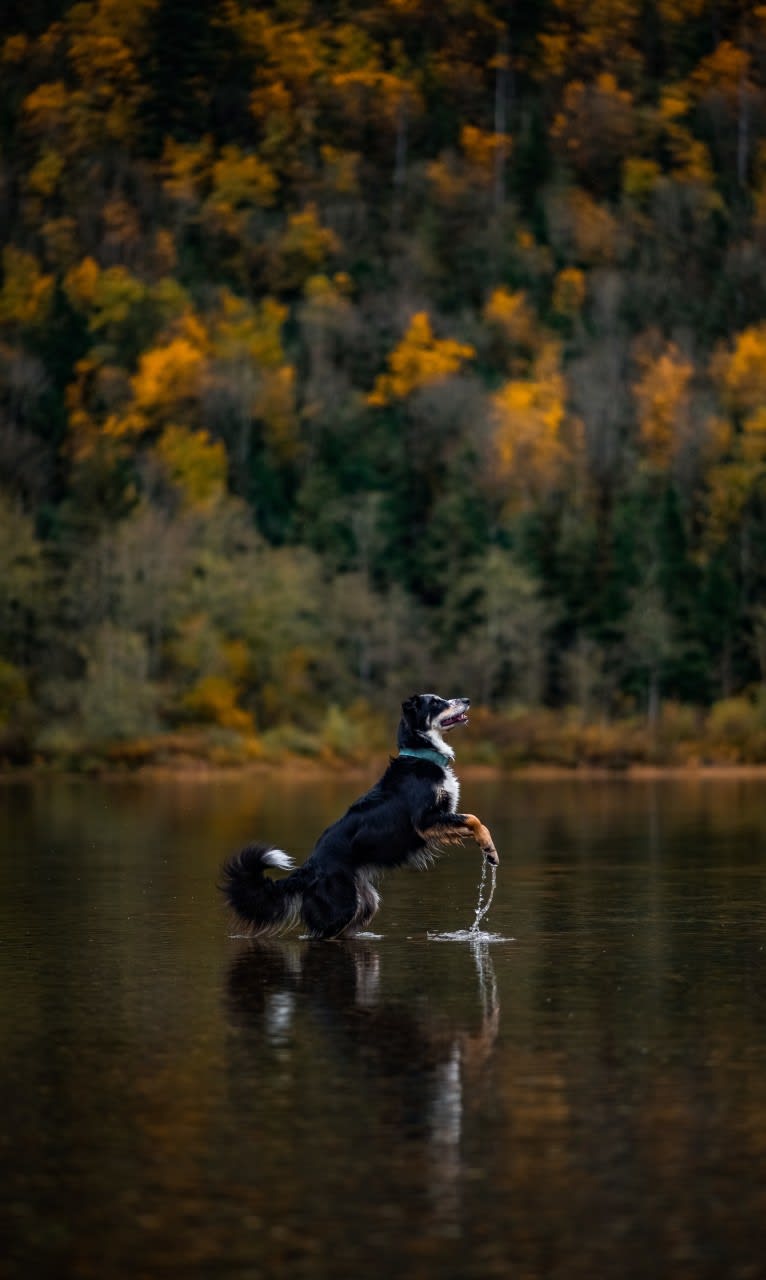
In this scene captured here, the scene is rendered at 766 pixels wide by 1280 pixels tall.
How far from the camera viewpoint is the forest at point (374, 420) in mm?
98500

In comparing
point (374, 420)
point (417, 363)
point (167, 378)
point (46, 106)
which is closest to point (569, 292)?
point (417, 363)

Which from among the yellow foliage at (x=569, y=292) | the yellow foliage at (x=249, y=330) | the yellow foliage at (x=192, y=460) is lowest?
the yellow foliage at (x=192, y=460)

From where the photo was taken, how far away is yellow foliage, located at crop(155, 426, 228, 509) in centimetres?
12538

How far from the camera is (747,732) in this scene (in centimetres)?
9019

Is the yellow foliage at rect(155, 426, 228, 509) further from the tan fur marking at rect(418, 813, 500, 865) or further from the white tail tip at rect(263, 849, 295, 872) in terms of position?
the white tail tip at rect(263, 849, 295, 872)

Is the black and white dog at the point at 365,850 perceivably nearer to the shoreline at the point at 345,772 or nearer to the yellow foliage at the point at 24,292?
the shoreline at the point at 345,772

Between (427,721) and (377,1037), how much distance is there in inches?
233

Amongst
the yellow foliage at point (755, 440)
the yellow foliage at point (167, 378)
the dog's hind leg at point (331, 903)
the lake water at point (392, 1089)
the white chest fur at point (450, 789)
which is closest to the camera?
the lake water at point (392, 1089)

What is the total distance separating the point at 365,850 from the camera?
19328 mm

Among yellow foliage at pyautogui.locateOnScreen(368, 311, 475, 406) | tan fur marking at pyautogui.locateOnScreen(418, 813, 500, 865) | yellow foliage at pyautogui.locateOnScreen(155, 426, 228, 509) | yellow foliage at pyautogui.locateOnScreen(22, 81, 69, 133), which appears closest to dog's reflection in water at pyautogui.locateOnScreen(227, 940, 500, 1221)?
tan fur marking at pyautogui.locateOnScreen(418, 813, 500, 865)

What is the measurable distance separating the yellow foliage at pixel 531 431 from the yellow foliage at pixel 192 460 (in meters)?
13.9

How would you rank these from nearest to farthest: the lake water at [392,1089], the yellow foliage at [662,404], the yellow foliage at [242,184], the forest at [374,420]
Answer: the lake water at [392,1089] → the forest at [374,420] → the yellow foliage at [662,404] → the yellow foliage at [242,184]

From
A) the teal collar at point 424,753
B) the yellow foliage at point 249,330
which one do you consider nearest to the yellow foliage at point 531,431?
the yellow foliage at point 249,330

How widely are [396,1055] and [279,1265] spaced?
4.60m
